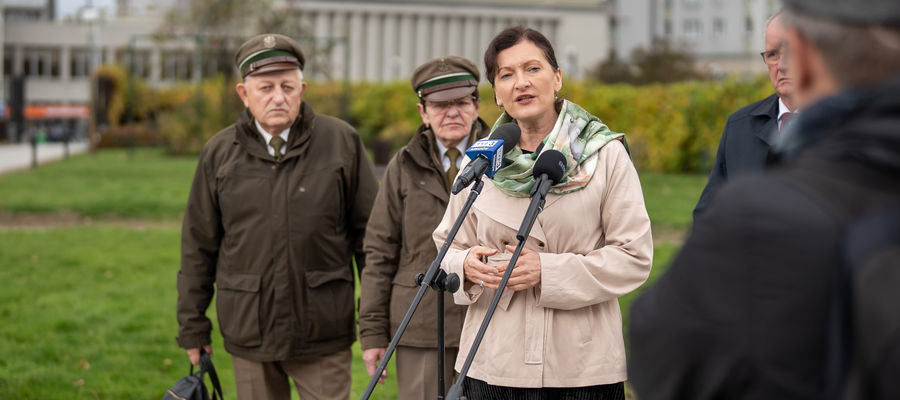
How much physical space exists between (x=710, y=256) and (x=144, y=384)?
261 inches

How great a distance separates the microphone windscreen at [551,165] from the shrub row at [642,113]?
17.1m

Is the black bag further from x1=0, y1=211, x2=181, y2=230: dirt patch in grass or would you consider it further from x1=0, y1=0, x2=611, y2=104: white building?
x1=0, y1=0, x2=611, y2=104: white building

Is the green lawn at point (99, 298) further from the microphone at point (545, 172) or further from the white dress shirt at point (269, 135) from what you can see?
the white dress shirt at point (269, 135)

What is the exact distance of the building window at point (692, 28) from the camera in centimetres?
11144

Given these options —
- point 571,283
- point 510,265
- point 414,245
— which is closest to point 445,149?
point 414,245

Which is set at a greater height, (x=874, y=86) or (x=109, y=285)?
(x=874, y=86)

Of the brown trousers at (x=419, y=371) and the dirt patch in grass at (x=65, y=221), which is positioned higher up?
the brown trousers at (x=419, y=371)

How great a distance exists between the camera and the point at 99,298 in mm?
10625

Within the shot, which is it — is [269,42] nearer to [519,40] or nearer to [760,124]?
[519,40]

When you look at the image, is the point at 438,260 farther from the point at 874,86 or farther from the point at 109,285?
the point at 109,285

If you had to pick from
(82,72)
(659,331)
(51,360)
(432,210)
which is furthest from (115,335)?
(82,72)

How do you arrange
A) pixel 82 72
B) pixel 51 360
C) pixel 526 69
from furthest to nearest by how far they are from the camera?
pixel 82 72 → pixel 51 360 → pixel 526 69

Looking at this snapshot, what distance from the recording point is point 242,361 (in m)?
4.89

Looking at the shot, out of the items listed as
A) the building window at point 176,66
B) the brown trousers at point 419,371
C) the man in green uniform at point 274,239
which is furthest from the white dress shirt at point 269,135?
the building window at point 176,66
